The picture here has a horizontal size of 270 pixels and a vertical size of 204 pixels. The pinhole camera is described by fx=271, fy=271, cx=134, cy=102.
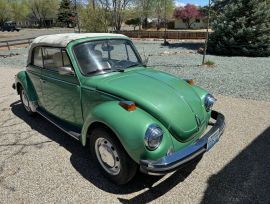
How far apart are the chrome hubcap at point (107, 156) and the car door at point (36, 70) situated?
2200mm

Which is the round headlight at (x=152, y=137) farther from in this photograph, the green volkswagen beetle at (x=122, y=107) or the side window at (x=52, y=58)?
the side window at (x=52, y=58)

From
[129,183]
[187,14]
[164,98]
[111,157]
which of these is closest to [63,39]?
[164,98]

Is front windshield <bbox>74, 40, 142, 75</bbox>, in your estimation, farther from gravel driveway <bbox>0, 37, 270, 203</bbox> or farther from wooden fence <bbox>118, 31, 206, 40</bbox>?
wooden fence <bbox>118, 31, 206, 40</bbox>

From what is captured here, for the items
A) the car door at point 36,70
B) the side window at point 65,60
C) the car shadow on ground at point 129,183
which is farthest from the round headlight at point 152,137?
the car door at point 36,70

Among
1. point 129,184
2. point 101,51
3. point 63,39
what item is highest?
point 63,39

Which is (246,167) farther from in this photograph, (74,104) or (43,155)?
(43,155)

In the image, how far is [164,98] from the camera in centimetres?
353

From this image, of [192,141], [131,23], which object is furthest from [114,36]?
[131,23]

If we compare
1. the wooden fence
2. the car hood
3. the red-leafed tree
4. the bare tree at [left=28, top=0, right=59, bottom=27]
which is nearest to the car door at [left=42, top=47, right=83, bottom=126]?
the car hood

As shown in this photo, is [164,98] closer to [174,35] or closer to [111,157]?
[111,157]

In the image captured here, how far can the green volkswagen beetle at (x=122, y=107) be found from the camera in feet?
10.2

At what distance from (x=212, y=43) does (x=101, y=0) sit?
46.3 ft

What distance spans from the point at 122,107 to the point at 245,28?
13.8 metres

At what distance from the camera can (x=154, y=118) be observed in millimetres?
3303
